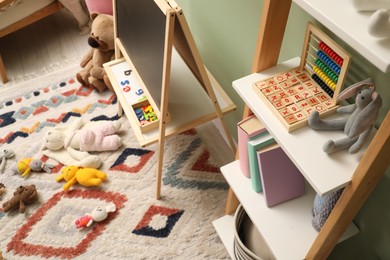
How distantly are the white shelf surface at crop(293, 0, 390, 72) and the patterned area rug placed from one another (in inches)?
42.4

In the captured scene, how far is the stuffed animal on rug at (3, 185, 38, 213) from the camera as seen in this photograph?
5.40 ft

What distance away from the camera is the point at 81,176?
1.70 metres

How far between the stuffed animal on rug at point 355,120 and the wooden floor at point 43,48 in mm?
1890

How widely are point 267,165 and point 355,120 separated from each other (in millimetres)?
324

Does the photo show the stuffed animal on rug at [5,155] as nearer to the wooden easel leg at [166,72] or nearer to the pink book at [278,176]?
the wooden easel leg at [166,72]

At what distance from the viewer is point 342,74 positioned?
0.83 metres

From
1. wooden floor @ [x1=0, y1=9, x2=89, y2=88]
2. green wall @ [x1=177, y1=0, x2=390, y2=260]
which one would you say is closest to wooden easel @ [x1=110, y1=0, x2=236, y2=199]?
green wall @ [x1=177, y1=0, x2=390, y2=260]

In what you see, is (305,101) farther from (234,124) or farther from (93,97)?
(93,97)

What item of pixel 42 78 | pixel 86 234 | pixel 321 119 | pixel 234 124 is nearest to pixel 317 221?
pixel 321 119

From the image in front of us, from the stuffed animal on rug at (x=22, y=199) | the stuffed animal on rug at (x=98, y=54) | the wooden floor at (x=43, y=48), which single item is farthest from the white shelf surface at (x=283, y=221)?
the wooden floor at (x=43, y=48)

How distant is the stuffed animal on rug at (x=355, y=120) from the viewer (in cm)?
75

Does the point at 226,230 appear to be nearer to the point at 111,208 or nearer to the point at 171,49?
the point at 111,208

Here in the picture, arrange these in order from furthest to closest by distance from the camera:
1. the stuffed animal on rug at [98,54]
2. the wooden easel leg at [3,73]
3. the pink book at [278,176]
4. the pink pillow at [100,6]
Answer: the wooden easel leg at [3,73] < the pink pillow at [100,6] < the stuffed animal on rug at [98,54] < the pink book at [278,176]

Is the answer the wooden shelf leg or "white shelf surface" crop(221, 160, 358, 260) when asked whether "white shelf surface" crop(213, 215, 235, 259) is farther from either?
the wooden shelf leg
